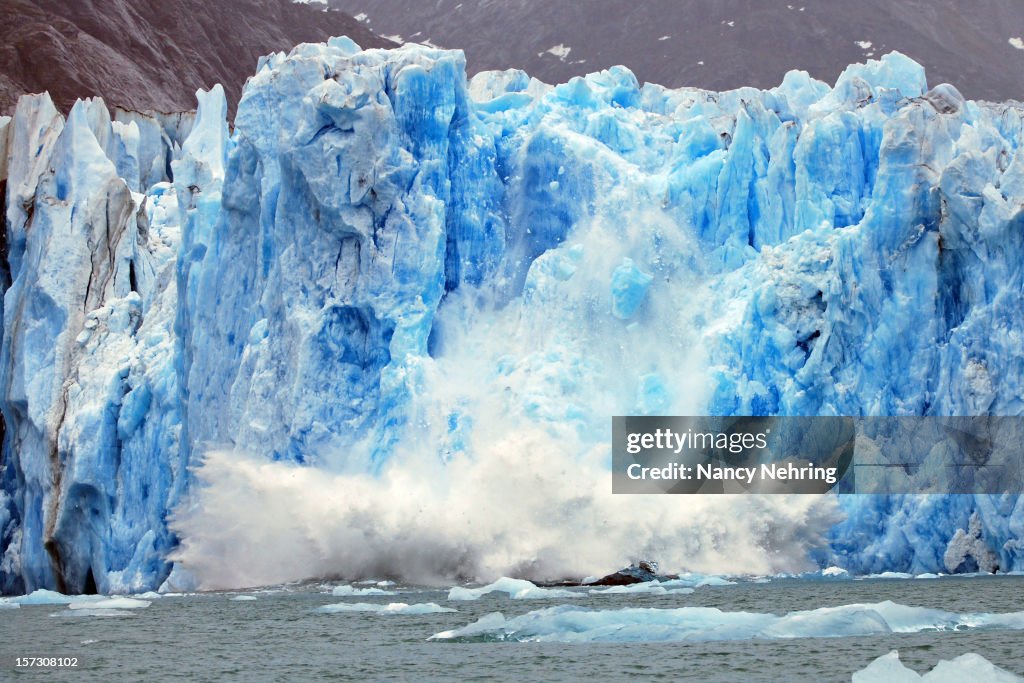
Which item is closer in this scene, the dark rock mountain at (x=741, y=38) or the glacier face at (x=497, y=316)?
the glacier face at (x=497, y=316)

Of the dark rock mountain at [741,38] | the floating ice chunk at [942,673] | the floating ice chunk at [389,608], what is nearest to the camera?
the floating ice chunk at [942,673]

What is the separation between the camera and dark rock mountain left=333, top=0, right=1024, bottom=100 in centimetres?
7469

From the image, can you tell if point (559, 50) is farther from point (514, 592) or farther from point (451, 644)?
point (451, 644)

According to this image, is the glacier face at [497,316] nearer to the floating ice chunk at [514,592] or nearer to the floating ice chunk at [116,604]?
the floating ice chunk at [514,592]

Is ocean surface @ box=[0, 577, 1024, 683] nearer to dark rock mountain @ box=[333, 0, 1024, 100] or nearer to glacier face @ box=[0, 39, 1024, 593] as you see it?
glacier face @ box=[0, 39, 1024, 593]

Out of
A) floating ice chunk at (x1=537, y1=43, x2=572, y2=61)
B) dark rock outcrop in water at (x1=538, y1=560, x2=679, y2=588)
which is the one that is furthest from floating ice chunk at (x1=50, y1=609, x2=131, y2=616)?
floating ice chunk at (x1=537, y1=43, x2=572, y2=61)

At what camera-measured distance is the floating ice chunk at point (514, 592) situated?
79.3ft


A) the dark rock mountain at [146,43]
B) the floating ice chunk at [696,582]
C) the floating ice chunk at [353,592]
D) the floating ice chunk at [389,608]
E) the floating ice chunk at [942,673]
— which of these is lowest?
the floating ice chunk at [942,673]

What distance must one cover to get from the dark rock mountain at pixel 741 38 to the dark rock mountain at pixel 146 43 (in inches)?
313

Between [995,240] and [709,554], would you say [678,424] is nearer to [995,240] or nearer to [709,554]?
[709,554]

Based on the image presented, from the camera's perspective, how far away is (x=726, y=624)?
17.0 meters

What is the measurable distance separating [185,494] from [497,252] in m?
7.80
